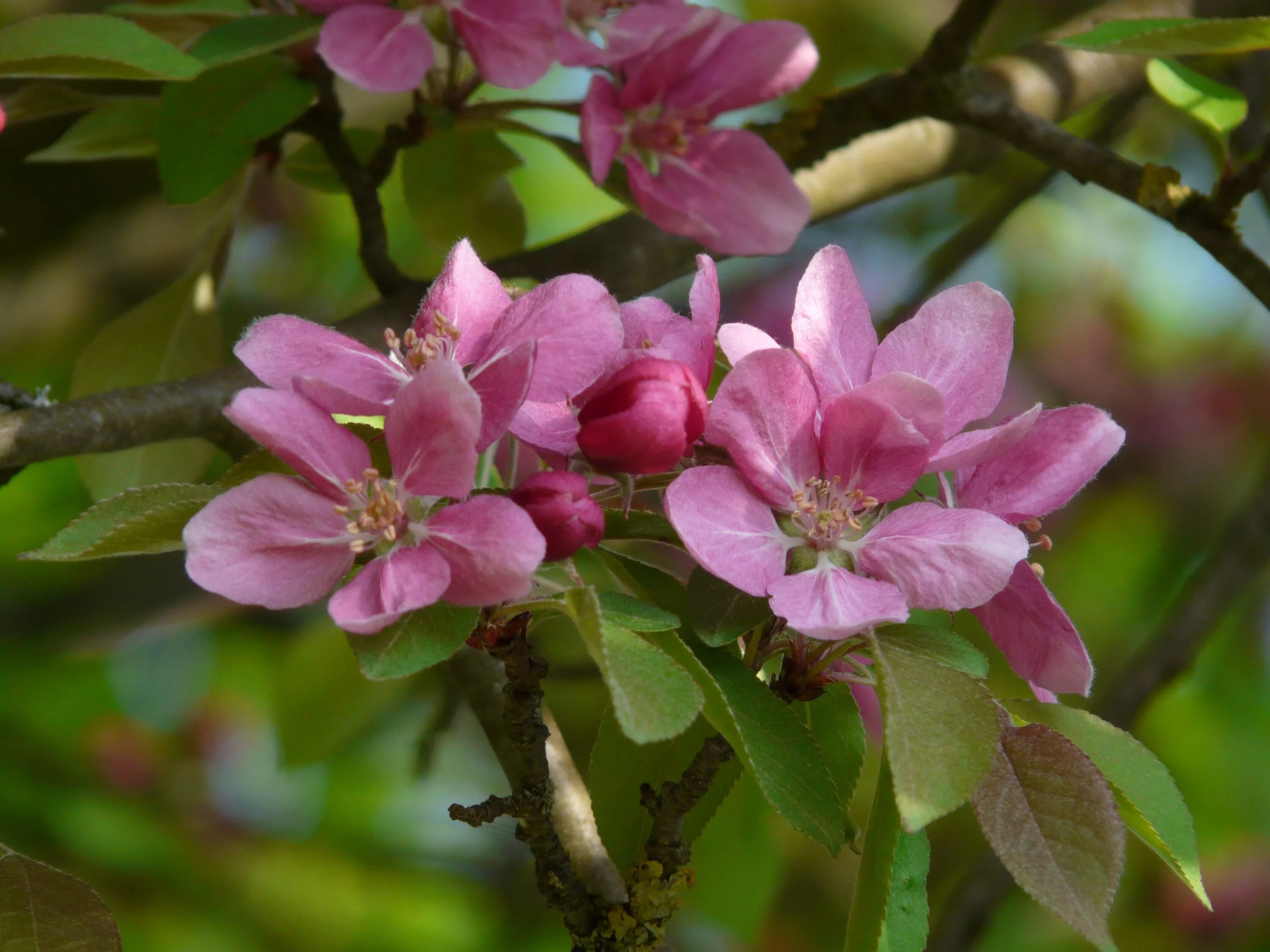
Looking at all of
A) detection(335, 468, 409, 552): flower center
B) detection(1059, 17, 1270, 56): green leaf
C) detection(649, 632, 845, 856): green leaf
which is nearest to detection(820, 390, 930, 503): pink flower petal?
detection(649, 632, 845, 856): green leaf

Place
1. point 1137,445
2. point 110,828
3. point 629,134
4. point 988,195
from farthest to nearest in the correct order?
point 1137,445, point 988,195, point 110,828, point 629,134

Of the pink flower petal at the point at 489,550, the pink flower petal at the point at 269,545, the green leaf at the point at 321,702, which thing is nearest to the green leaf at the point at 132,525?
the pink flower petal at the point at 269,545

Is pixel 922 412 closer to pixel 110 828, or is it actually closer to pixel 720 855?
pixel 720 855

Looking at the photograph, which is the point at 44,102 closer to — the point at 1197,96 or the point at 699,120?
the point at 699,120

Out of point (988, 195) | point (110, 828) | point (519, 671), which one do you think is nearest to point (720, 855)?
point (519, 671)

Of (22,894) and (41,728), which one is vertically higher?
(22,894)

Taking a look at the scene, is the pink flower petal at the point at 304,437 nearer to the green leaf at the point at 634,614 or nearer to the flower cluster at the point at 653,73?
the green leaf at the point at 634,614

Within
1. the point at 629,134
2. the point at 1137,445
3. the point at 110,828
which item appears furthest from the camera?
the point at 1137,445

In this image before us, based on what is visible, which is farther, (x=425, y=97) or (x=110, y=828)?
(x=110, y=828)
